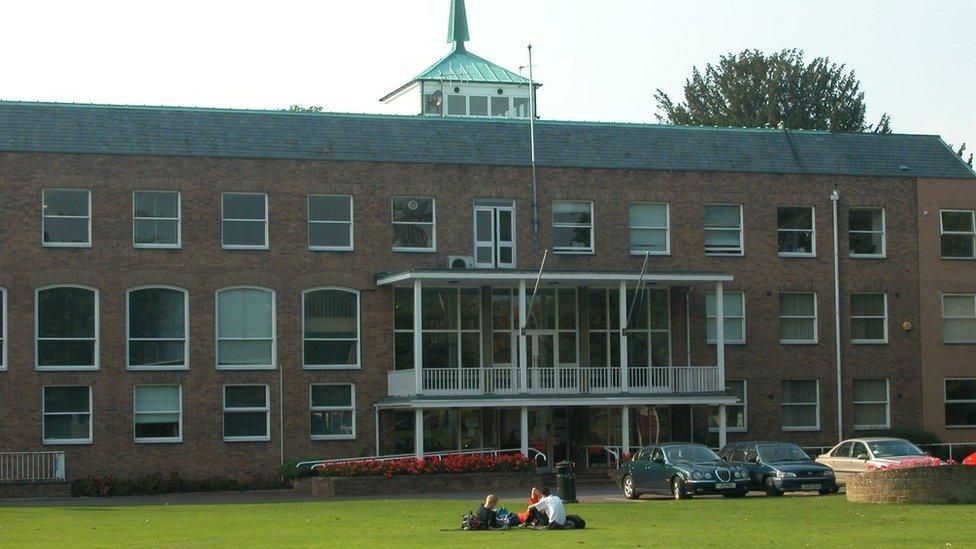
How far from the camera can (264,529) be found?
2655cm

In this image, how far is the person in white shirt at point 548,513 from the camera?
25719 millimetres

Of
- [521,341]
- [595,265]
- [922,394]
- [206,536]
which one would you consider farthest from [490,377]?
[206,536]

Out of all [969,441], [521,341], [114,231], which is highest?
[114,231]

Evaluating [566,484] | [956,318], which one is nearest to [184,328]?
[566,484]

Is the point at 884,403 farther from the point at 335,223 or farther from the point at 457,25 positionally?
the point at 457,25

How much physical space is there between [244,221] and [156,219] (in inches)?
97.3

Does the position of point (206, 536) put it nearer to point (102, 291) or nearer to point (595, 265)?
point (102, 291)

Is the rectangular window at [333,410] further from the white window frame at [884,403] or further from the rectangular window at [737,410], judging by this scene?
the white window frame at [884,403]

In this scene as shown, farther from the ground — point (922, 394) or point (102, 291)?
point (102, 291)

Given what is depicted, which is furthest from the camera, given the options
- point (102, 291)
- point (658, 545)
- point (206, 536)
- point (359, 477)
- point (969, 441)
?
point (969, 441)

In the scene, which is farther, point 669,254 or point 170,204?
point 669,254

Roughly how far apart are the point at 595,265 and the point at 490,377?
5763mm

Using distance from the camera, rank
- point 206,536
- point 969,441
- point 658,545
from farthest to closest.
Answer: point 969,441 < point 206,536 < point 658,545

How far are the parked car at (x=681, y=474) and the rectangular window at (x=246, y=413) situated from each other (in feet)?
38.8
